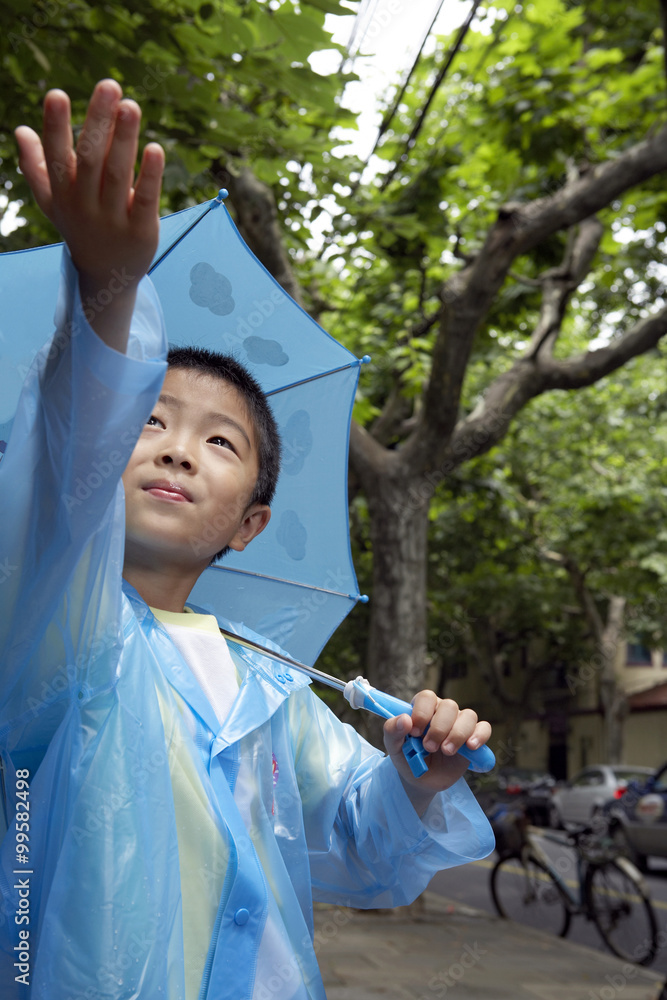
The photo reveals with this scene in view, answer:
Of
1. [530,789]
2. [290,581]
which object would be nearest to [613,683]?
[530,789]

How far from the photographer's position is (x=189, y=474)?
1.48 metres

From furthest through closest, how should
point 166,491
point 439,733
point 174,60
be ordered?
point 174,60
point 166,491
point 439,733

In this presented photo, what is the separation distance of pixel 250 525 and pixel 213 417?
0.95ft

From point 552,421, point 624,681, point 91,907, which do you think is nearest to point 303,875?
point 91,907

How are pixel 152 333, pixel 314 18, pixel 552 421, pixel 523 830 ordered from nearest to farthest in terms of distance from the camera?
pixel 152 333 → pixel 314 18 → pixel 523 830 → pixel 552 421

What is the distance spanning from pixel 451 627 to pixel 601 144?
16.5 m

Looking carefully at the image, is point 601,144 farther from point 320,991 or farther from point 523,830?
point 320,991

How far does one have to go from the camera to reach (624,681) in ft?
99.7

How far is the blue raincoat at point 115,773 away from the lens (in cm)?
108

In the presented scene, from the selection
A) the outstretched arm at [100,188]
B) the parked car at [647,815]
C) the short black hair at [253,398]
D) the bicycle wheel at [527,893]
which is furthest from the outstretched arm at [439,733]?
the parked car at [647,815]

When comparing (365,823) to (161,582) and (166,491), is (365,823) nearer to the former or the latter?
(161,582)

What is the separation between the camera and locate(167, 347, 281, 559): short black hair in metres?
1.63

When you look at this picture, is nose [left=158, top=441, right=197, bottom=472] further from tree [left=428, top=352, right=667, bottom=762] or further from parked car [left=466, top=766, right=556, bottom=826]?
parked car [left=466, top=766, right=556, bottom=826]

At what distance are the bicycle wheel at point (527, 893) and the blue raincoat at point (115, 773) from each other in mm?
7732
